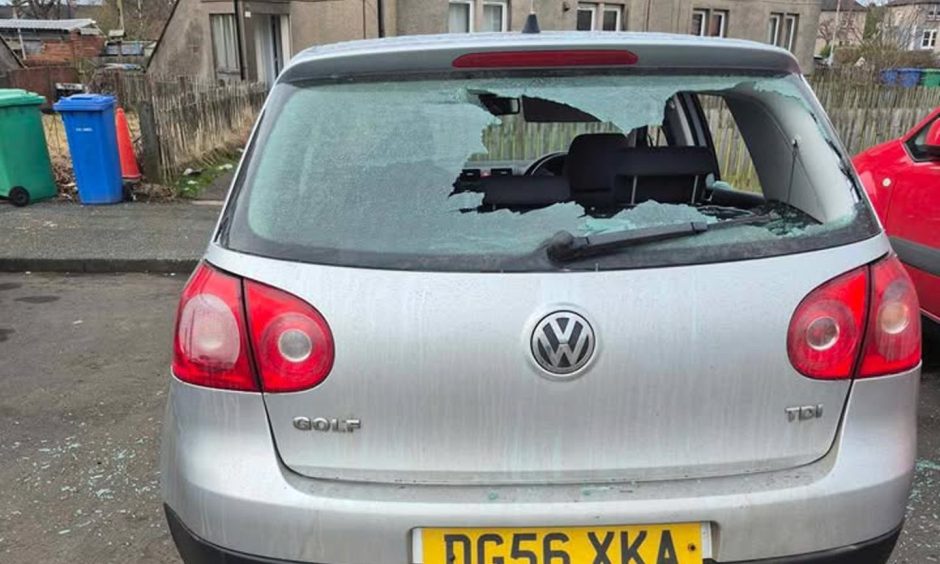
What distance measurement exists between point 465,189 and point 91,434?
2726mm

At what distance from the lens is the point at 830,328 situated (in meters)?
1.62

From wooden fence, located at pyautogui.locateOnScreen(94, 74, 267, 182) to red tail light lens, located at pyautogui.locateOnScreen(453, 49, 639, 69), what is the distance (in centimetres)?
762

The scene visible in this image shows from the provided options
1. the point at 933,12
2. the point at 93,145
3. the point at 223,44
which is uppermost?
the point at 933,12

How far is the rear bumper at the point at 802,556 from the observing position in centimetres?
161

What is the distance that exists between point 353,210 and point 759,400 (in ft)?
3.25

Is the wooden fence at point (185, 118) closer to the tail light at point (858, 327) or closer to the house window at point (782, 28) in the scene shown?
the tail light at point (858, 327)

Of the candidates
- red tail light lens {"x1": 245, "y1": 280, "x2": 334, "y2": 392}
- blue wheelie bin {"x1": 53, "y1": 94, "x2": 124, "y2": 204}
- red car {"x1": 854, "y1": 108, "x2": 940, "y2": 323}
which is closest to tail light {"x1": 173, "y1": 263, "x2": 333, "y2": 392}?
red tail light lens {"x1": 245, "y1": 280, "x2": 334, "y2": 392}

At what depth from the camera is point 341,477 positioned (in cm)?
160

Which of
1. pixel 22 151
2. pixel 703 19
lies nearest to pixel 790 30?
pixel 703 19

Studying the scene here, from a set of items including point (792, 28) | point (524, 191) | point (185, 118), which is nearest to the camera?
point (524, 191)

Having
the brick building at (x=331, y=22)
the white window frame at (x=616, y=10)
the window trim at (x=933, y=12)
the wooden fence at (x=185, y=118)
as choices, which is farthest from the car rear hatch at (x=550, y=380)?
the window trim at (x=933, y=12)

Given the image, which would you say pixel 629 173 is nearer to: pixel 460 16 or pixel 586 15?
pixel 460 16

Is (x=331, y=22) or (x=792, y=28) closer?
(x=331, y=22)

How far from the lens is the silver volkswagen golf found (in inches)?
61.1
